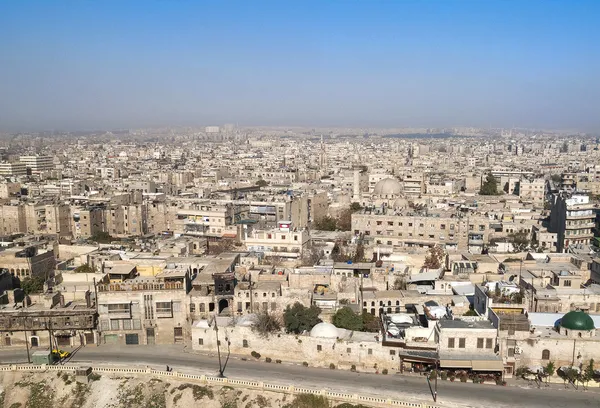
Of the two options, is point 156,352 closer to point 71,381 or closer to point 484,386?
point 71,381

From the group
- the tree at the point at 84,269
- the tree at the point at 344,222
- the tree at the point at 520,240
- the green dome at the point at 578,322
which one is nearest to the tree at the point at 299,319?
the green dome at the point at 578,322

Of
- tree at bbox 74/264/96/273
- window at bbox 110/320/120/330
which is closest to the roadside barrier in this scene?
window at bbox 110/320/120/330

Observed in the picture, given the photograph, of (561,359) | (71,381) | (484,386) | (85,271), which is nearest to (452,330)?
(484,386)

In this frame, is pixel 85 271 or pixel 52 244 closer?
pixel 85 271

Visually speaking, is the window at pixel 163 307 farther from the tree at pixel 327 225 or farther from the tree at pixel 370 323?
the tree at pixel 327 225

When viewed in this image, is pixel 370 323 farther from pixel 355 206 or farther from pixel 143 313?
pixel 355 206

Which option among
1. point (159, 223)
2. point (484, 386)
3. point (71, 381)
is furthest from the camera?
point (159, 223)
